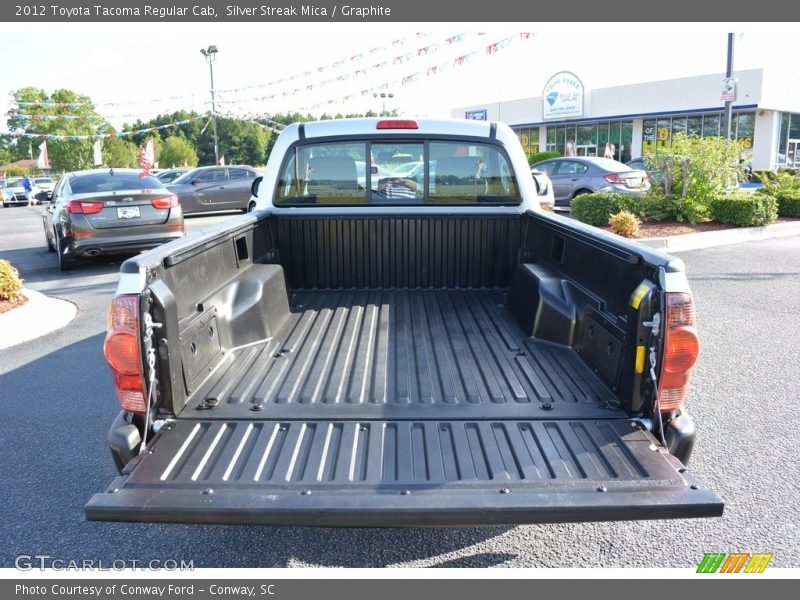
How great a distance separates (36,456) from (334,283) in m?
2.36

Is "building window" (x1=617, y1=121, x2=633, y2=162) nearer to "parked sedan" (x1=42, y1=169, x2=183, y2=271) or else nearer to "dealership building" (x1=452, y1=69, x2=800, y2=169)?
"dealership building" (x1=452, y1=69, x2=800, y2=169)

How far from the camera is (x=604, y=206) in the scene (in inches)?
497

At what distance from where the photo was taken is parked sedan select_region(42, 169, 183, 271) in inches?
368

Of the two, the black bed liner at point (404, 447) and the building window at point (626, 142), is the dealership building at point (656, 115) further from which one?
the black bed liner at point (404, 447)

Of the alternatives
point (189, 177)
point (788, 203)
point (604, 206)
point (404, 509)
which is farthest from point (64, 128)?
point (404, 509)

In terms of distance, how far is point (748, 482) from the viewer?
342 cm

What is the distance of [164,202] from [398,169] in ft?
20.6

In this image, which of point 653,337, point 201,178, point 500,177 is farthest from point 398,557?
point 201,178

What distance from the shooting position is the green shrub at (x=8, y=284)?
23.4ft

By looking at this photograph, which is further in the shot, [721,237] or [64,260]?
[721,237]

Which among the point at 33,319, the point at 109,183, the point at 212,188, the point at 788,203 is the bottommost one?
the point at 33,319

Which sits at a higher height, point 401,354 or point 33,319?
point 401,354

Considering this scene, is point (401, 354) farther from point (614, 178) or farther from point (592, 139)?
point (592, 139)

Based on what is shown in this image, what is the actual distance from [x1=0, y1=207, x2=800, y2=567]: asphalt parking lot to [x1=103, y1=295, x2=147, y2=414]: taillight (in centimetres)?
86
